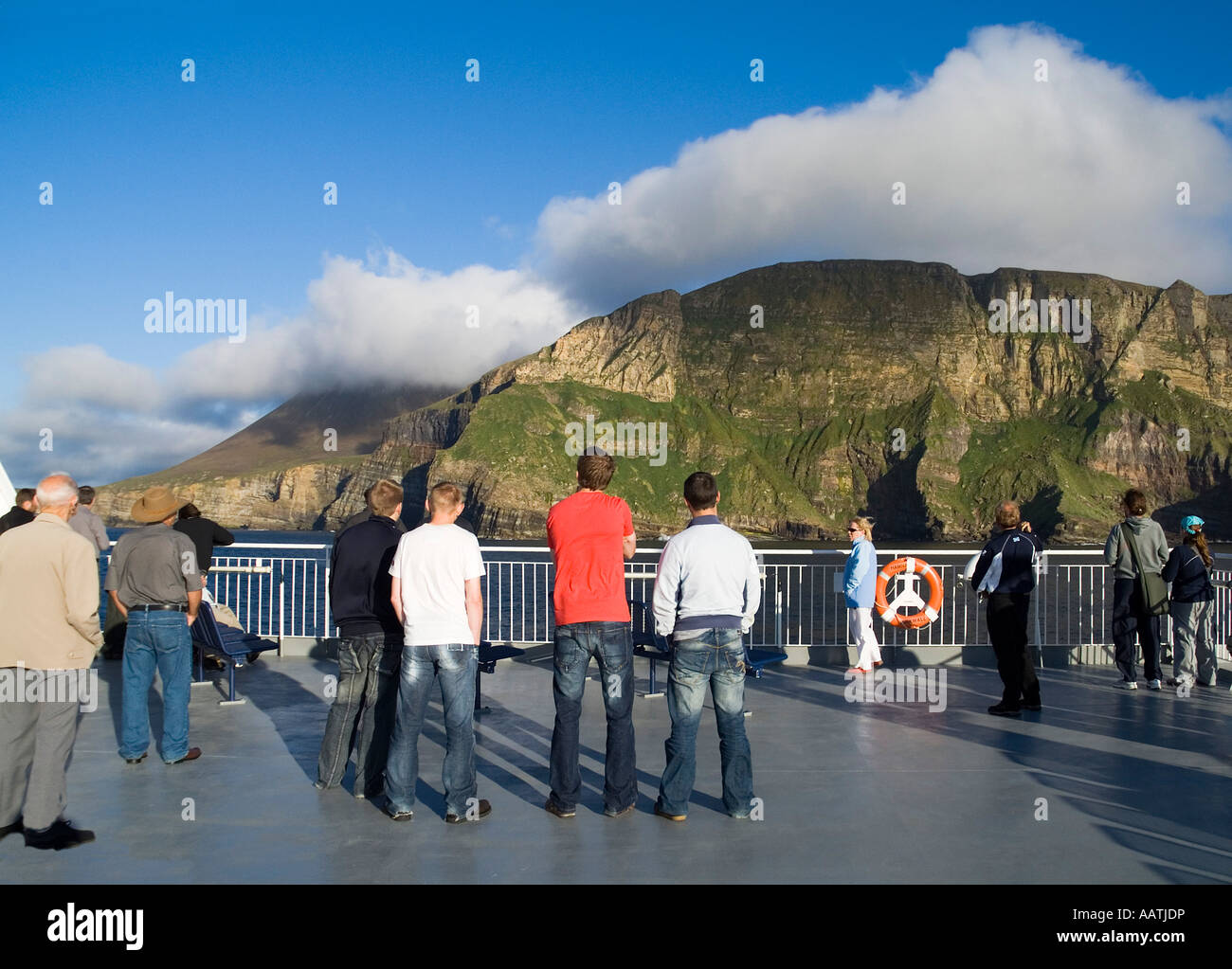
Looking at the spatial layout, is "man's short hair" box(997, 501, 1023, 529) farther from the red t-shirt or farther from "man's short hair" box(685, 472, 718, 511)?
the red t-shirt

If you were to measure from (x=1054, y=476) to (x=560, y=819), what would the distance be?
647 ft

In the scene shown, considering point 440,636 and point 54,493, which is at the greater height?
point 54,493

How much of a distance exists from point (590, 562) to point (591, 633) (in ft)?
→ 1.26

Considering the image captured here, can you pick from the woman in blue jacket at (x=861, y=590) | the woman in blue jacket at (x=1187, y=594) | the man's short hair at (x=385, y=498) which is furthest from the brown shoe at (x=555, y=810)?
the woman in blue jacket at (x=1187, y=594)

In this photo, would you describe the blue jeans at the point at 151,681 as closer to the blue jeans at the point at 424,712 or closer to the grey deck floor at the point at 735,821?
the grey deck floor at the point at 735,821

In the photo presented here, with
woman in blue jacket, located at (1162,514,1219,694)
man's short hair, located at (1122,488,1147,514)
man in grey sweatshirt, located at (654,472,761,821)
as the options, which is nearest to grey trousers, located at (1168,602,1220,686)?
woman in blue jacket, located at (1162,514,1219,694)

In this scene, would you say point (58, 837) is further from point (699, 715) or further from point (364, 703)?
point (699, 715)

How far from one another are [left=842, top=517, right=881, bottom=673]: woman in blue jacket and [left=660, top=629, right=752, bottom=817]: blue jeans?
505 cm

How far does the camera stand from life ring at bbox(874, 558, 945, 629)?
419 inches

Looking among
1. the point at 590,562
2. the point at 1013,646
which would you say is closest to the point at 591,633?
the point at 590,562

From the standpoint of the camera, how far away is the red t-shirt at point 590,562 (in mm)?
4992

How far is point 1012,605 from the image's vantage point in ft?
25.1

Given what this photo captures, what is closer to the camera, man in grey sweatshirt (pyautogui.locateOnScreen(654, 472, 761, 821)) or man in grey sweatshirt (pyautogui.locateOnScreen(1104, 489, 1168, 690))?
man in grey sweatshirt (pyautogui.locateOnScreen(654, 472, 761, 821))
